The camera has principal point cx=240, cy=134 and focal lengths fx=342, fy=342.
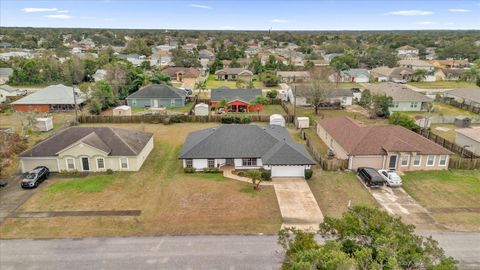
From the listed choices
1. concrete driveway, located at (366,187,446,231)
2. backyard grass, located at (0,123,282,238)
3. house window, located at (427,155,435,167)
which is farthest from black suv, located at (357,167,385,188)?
backyard grass, located at (0,123,282,238)

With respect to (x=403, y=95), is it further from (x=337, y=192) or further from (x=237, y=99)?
(x=337, y=192)

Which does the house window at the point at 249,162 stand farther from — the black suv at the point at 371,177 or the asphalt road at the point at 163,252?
the asphalt road at the point at 163,252

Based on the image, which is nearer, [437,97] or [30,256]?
[30,256]

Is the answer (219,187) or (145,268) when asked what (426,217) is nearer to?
(219,187)

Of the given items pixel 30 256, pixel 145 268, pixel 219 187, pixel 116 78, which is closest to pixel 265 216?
pixel 219 187

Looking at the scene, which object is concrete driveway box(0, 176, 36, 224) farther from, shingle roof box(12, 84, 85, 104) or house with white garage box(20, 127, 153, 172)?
shingle roof box(12, 84, 85, 104)

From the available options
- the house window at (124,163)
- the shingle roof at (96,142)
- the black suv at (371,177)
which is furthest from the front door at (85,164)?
the black suv at (371,177)

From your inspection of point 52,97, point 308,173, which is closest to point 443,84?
point 308,173
